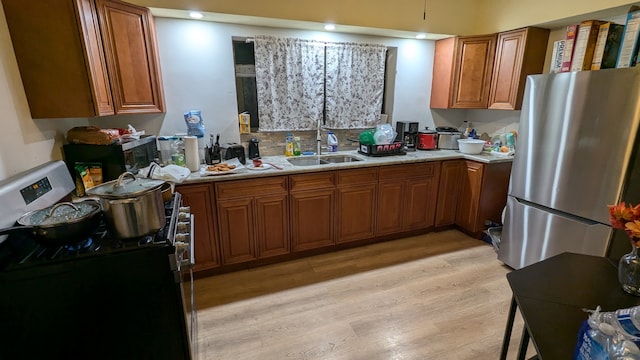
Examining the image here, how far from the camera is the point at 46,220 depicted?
1174 millimetres

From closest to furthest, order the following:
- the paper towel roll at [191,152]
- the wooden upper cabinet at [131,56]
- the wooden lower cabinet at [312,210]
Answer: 1. the wooden upper cabinet at [131,56]
2. the paper towel roll at [191,152]
3. the wooden lower cabinet at [312,210]

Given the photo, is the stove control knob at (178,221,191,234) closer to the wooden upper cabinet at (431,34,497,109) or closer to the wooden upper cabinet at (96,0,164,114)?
the wooden upper cabinet at (96,0,164,114)

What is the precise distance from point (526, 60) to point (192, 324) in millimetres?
3552

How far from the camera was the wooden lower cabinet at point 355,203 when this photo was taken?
9.08 feet

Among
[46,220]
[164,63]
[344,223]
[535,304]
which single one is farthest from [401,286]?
[164,63]

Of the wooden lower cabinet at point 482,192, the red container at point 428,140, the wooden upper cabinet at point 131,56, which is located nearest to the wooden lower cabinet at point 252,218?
the wooden upper cabinet at point 131,56

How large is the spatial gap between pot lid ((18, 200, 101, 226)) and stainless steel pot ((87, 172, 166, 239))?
3.4 inches

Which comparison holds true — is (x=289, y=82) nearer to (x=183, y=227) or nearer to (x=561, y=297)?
(x=183, y=227)

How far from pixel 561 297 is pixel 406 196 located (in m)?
1.95

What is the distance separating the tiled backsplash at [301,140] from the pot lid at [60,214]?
5.82ft

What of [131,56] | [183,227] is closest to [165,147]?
[131,56]

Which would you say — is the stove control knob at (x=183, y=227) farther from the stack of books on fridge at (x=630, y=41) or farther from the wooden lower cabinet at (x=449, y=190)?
the stack of books on fridge at (x=630, y=41)

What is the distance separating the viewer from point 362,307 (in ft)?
7.09

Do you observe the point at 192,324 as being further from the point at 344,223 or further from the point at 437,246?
the point at 437,246
